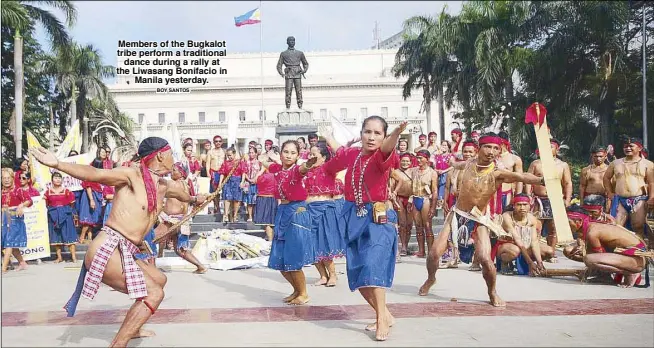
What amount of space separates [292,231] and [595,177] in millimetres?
6145

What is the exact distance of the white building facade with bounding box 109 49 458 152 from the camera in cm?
6209

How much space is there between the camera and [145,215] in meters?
5.07

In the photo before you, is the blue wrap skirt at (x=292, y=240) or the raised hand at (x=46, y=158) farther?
the blue wrap skirt at (x=292, y=240)

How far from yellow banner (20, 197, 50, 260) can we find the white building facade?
1960 inches

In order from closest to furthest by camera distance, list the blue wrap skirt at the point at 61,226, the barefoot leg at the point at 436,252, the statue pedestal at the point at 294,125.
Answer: the barefoot leg at the point at 436,252, the blue wrap skirt at the point at 61,226, the statue pedestal at the point at 294,125

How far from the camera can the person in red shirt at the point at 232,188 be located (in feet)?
45.1

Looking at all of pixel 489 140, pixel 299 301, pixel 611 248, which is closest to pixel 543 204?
pixel 611 248

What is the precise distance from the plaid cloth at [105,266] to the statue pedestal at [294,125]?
13.5 m

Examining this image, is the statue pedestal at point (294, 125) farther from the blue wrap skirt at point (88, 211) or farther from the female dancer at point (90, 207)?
the blue wrap skirt at point (88, 211)

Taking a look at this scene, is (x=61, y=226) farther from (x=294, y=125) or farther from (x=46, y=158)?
(x=294, y=125)

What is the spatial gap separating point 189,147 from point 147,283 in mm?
8345

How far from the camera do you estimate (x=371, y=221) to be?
554 centimetres

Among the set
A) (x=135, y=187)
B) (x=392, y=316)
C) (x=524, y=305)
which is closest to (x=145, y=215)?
(x=135, y=187)

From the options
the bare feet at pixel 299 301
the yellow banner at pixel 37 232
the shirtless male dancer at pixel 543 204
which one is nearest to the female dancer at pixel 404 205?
the shirtless male dancer at pixel 543 204
